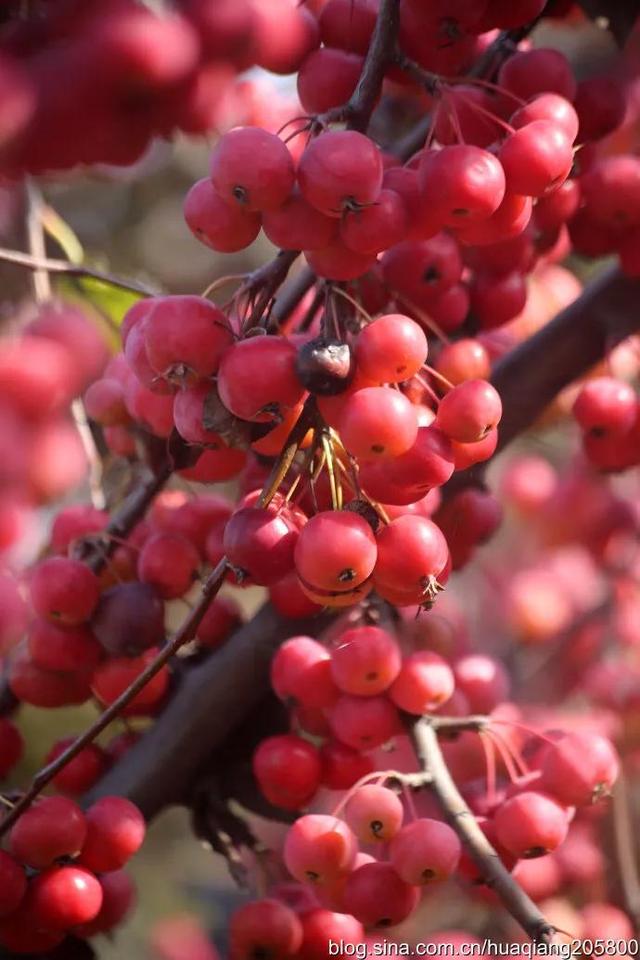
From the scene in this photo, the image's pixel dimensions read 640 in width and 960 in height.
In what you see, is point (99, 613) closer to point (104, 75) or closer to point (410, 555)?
point (410, 555)

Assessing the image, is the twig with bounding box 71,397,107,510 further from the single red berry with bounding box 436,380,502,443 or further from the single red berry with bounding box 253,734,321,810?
the single red berry with bounding box 436,380,502,443

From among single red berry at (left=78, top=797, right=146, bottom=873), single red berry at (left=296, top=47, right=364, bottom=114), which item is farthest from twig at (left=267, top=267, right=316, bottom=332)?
single red berry at (left=78, top=797, right=146, bottom=873)

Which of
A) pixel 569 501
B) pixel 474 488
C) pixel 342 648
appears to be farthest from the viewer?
pixel 569 501

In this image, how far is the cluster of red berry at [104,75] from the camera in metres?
0.33

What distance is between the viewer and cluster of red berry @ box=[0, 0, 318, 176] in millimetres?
332

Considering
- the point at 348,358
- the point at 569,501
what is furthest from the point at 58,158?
the point at 569,501

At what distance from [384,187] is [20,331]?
0.64ft

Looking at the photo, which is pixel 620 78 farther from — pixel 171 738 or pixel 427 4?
pixel 171 738

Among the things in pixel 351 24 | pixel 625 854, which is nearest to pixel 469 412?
pixel 351 24

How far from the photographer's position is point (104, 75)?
1.10ft

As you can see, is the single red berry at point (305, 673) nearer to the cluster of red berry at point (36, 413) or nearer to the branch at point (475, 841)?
the branch at point (475, 841)

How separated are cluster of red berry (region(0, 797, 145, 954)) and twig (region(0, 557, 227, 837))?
22 mm

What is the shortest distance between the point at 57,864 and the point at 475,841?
24 centimetres

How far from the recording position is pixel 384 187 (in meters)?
0.58
